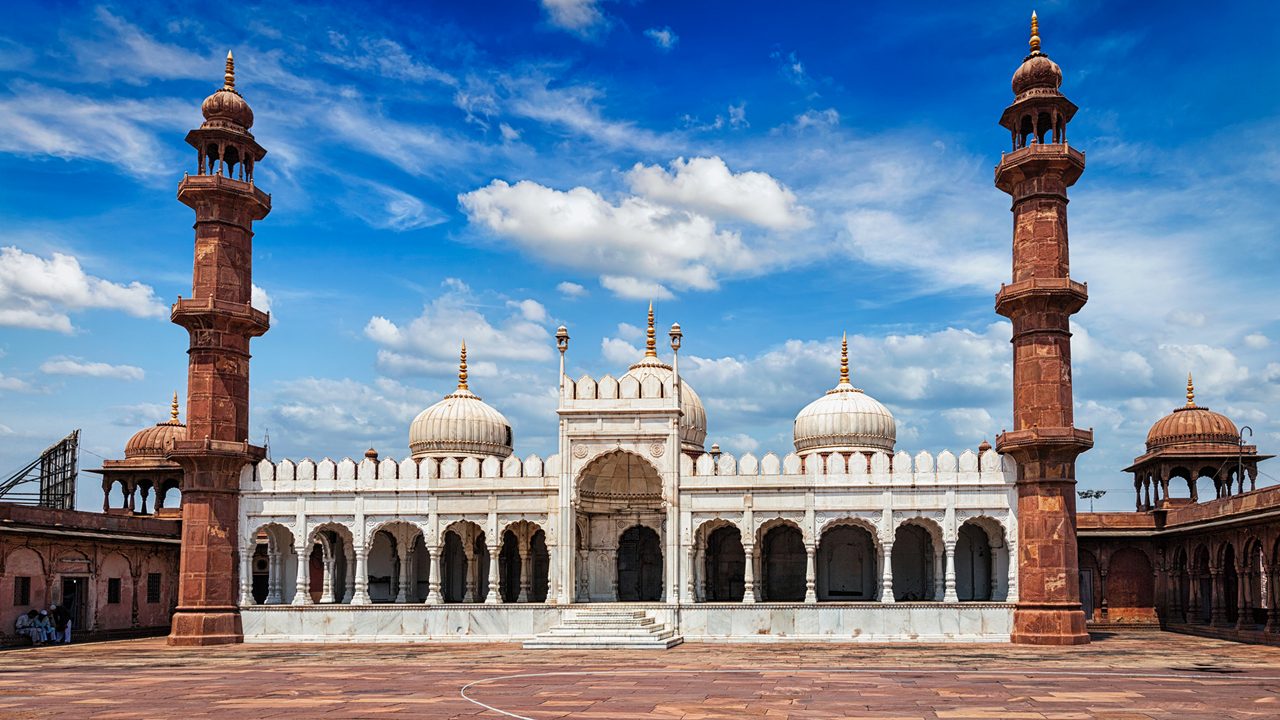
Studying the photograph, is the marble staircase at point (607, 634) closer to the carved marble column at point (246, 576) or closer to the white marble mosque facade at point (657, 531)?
the white marble mosque facade at point (657, 531)

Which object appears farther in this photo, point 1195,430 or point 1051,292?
point 1195,430

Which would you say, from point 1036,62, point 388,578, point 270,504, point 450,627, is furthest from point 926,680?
point 388,578

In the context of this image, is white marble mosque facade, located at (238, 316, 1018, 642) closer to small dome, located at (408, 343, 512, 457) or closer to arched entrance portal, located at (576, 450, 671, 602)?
arched entrance portal, located at (576, 450, 671, 602)

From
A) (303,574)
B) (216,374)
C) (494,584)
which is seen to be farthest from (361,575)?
(216,374)

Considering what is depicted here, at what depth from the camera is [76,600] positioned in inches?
1522

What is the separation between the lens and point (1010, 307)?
34.3m

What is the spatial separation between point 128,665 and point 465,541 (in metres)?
13.4

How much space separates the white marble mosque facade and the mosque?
70 millimetres

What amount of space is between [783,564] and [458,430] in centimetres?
1277

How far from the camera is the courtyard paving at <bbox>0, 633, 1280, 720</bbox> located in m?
18.7

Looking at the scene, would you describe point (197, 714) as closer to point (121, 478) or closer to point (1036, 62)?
point (1036, 62)

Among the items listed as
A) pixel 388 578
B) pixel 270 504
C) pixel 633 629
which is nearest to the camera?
pixel 633 629

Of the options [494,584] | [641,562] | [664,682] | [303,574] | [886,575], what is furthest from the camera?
[641,562]

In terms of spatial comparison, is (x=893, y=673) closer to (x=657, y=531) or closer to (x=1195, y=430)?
(x=657, y=531)
